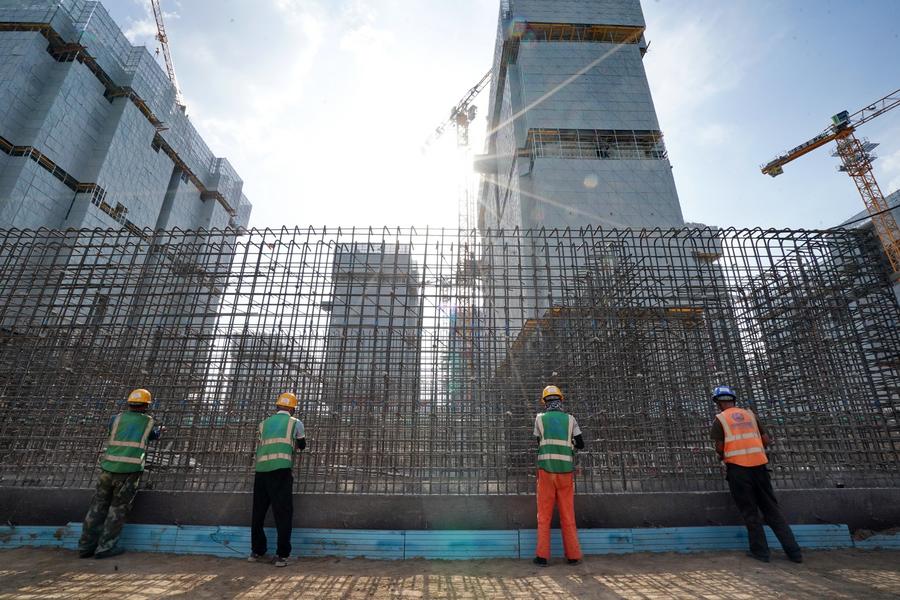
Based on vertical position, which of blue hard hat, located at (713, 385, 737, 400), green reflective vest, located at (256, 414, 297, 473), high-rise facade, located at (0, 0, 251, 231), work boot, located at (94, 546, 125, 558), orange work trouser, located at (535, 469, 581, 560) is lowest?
work boot, located at (94, 546, 125, 558)

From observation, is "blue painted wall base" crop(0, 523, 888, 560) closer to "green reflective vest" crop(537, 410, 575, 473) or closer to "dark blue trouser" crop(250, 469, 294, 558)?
"dark blue trouser" crop(250, 469, 294, 558)

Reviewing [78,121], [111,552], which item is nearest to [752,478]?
[111,552]

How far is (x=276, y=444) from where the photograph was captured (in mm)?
5293

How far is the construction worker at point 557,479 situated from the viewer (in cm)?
495

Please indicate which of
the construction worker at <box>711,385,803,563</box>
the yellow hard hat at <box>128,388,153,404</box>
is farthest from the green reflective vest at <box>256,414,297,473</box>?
the construction worker at <box>711,385,803,563</box>

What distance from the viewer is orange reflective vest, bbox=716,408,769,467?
5.09 m

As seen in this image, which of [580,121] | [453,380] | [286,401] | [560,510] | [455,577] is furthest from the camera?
[580,121]

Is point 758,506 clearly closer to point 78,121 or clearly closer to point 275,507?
point 275,507

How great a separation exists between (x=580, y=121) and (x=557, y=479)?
2835 centimetres

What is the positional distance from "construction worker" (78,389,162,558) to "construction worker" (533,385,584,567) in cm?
510

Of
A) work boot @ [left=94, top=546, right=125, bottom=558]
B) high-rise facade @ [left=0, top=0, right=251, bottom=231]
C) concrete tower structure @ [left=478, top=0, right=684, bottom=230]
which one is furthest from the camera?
concrete tower structure @ [left=478, top=0, right=684, bottom=230]

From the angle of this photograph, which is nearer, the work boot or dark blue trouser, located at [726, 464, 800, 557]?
dark blue trouser, located at [726, 464, 800, 557]

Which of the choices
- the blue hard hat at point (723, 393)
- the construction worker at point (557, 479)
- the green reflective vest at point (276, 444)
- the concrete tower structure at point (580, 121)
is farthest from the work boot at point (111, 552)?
the concrete tower structure at point (580, 121)

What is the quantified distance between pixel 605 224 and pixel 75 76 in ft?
112
